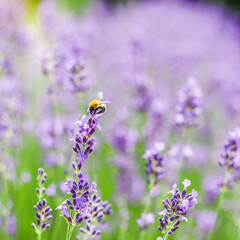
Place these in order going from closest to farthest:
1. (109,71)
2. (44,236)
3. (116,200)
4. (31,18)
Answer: (44,236)
(116,200)
(109,71)
(31,18)

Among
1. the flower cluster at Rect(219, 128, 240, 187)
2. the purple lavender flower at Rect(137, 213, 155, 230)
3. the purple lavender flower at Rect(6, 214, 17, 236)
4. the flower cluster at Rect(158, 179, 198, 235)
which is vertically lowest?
the flower cluster at Rect(158, 179, 198, 235)

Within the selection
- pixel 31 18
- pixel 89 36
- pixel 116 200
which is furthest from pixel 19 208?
pixel 31 18

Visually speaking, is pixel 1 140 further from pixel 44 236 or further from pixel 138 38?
pixel 138 38

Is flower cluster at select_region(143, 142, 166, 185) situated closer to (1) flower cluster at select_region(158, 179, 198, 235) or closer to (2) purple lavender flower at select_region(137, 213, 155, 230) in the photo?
(2) purple lavender flower at select_region(137, 213, 155, 230)

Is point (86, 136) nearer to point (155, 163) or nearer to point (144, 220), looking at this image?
point (155, 163)

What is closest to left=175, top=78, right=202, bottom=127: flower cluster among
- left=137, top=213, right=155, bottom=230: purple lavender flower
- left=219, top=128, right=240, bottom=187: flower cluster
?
left=219, top=128, right=240, bottom=187: flower cluster

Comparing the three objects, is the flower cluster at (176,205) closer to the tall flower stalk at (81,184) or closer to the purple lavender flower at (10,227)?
the tall flower stalk at (81,184)

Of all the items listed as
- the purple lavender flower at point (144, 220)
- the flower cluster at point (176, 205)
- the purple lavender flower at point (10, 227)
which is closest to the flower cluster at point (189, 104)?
the purple lavender flower at point (144, 220)
